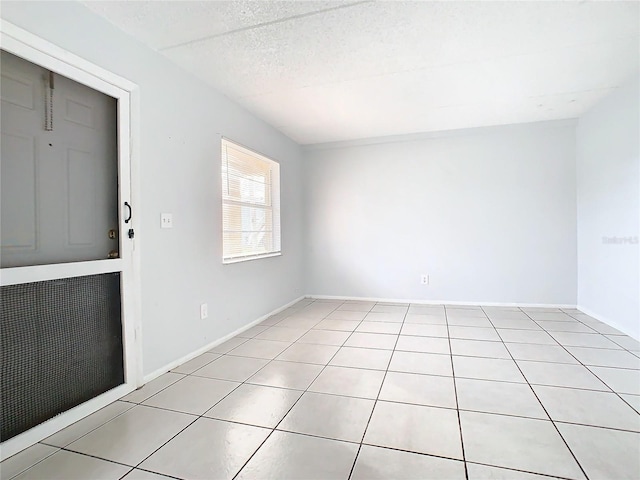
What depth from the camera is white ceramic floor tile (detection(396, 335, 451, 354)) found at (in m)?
2.90

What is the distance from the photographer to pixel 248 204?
3920 millimetres

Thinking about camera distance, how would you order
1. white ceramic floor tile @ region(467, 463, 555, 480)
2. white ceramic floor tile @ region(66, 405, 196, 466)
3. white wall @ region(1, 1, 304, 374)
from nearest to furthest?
white ceramic floor tile @ region(467, 463, 555, 480)
white ceramic floor tile @ region(66, 405, 196, 466)
white wall @ region(1, 1, 304, 374)

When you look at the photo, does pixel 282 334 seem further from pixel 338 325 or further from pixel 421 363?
pixel 421 363

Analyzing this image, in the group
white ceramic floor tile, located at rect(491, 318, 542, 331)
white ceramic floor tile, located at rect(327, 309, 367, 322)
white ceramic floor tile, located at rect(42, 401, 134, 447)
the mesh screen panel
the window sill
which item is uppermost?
the window sill

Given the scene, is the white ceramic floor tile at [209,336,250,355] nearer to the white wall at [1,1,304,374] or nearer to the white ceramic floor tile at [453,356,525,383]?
the white wall at [1,1,304,374]

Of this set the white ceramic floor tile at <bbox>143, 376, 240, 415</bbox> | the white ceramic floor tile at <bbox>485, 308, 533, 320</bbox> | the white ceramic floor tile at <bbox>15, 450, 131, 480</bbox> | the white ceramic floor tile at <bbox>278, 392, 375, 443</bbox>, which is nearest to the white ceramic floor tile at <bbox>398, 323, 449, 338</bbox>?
the white ceramic floor tile at <bbox>485, 308, 533, 320</bbox>

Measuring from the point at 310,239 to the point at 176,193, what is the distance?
9.38 ft

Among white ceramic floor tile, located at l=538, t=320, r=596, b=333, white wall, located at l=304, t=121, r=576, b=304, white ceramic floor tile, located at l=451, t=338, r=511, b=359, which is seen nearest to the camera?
white ceramic floor tile, located at l=451, t=338, r=511, b=359

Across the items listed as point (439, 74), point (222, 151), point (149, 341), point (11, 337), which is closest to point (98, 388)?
→ point (149, 341)

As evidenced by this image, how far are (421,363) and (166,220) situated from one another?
2228 mm

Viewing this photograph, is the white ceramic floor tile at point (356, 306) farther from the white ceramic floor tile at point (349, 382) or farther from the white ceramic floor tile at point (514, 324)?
the white ceramic floor tile at point (349, 382)

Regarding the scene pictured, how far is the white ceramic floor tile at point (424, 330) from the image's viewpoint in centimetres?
335

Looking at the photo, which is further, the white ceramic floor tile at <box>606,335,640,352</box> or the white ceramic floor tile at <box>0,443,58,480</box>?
the white ceramic floor tile at <box>606,335,640,352</box>

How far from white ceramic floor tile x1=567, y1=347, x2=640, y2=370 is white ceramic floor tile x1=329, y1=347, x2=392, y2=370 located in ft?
4.96
